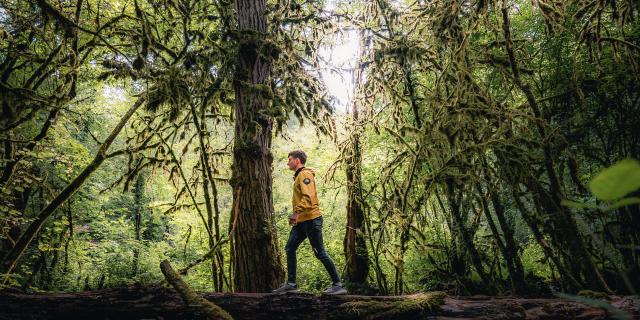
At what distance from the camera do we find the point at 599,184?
0.65 m

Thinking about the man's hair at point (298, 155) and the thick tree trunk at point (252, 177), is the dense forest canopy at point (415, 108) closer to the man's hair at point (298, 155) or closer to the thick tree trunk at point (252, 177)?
the thick tree trunk at point (252, 177)

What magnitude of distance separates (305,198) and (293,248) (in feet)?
2.43

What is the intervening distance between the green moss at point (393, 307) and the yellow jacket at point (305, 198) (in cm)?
209

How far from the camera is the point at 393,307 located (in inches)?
117

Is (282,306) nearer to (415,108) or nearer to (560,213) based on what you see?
(560,213)

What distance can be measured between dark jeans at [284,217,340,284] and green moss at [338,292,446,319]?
6.47 ft

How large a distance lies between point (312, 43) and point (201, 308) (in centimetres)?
527

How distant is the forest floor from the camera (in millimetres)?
2764

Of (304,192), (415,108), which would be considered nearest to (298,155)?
(304,192)

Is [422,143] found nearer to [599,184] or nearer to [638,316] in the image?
[638,316]

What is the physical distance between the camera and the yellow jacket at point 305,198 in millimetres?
5008

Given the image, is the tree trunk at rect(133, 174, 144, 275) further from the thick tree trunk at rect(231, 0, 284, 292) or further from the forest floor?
the forest floor

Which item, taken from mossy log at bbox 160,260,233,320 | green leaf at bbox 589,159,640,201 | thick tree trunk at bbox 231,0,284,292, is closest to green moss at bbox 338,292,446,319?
mossy log at bbox 160,260,233,320

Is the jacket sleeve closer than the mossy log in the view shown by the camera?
No
